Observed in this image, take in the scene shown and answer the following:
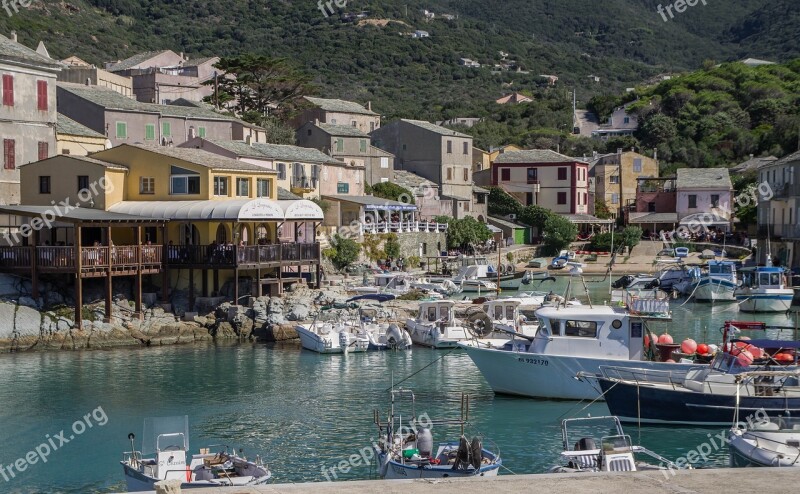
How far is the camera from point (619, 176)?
10412 centimetres

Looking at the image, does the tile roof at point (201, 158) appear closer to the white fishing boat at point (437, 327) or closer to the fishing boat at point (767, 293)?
the white fishing boat at point (437, 327)

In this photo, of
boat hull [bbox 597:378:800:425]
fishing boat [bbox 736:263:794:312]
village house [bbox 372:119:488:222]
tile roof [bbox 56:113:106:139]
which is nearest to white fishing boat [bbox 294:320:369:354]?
boat hull [bbox 597:378:800:425]

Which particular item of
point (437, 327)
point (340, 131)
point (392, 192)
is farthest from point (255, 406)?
point (340, 131)

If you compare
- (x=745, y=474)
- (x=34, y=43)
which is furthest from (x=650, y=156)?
(x=745, y=474)

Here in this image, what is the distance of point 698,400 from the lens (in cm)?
3034

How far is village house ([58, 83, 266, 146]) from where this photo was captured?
65.8m

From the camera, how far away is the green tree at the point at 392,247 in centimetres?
7244

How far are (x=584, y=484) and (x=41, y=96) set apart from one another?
45299 mm

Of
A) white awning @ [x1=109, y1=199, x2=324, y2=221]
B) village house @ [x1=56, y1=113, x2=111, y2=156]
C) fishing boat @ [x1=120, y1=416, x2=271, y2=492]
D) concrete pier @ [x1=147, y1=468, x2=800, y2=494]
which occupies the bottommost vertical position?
fishing boat @ [x1=120, y1=416, x2=271, y2=492]

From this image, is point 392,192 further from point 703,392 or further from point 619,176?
point 703,392

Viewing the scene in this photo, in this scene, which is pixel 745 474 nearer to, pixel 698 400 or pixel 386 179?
pixel 698 400

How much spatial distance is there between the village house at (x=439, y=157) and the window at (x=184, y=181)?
119ft

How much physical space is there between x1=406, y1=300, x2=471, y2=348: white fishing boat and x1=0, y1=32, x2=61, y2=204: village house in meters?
20.9

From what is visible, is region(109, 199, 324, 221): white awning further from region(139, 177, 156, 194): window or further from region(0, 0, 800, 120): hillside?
region(0, 0, 800, 120): hillside
